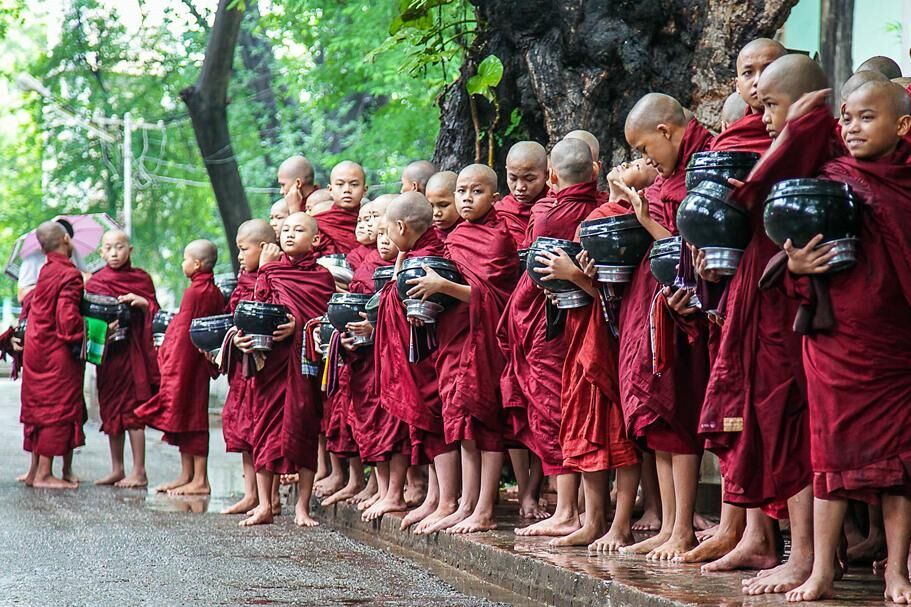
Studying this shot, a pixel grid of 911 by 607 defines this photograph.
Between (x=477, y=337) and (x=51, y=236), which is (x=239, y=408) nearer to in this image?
(x=477, y=337)

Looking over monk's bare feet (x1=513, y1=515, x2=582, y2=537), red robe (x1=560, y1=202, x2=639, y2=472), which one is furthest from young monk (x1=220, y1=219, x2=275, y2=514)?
red robe (x1=560, y1=202, x2=639, y2=472)

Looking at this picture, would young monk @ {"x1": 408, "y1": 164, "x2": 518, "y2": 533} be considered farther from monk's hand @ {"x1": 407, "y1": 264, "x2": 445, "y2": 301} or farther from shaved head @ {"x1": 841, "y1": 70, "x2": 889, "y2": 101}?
shaved head @ {"x1": 841, "y1": 70, "x2": 889, "y2": 101}

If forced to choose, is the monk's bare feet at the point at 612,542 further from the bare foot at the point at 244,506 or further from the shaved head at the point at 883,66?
the bare foot at the point at 244,506

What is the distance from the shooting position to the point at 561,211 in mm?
6688

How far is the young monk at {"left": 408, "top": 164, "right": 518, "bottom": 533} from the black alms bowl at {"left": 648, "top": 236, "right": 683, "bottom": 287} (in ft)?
5.91

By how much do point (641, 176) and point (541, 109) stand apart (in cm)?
363

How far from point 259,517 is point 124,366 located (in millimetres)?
3516

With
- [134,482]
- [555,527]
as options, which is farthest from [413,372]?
[134,482]

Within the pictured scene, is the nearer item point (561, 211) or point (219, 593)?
point (219, 593)

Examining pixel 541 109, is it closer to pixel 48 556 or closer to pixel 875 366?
pixel 48 556

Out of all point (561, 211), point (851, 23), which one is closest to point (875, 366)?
point (561, 211)

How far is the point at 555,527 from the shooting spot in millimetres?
6707

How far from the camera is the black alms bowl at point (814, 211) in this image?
450cm

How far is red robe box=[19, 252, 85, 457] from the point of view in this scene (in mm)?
11500
